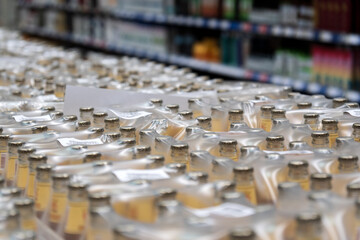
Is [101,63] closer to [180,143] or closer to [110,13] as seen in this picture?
[180,143]

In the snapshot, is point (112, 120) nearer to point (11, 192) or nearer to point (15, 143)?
point (15, 143)

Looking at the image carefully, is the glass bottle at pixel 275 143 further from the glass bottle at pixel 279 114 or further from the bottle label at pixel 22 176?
the bottle label at pixel 22 176

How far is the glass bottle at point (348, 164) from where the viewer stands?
1161 millimetres

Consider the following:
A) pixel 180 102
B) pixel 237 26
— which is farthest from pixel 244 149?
pixel 237 26

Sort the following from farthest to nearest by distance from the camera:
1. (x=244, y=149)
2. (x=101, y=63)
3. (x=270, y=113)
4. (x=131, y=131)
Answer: (x=101, y=63) → (x=270, y=113) → (x=131, y=131) → (x=244, y=149)

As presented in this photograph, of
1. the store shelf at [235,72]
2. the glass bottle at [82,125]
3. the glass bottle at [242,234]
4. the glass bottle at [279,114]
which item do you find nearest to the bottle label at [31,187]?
the glass bottle at [82,125]

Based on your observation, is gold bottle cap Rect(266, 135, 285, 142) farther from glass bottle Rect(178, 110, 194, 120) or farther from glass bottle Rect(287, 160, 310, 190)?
glass bottle Rect(178, 110, 194, 120)

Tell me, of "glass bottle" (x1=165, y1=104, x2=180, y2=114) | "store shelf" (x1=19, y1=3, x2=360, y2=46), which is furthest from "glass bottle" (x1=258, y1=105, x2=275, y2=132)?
"store shelf" (x1=19, y1=3, x2=360, y2=46)

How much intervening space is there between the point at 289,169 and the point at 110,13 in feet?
19.1

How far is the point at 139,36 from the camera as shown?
6559 millimetres

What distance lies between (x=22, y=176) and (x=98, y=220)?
16.7 inches

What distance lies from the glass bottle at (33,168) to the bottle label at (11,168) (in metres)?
0.12

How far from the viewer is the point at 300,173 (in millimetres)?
1113

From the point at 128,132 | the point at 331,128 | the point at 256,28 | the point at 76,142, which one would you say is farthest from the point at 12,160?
the point at 256,28
